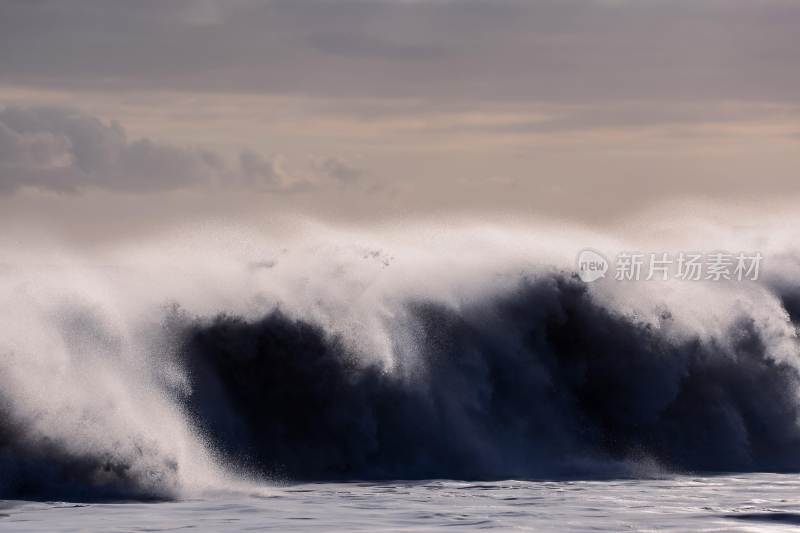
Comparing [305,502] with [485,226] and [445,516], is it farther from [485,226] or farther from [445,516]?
[485,226]

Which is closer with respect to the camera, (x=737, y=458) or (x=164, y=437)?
(x=164, y=437)

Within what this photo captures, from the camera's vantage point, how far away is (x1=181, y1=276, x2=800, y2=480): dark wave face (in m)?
23.4

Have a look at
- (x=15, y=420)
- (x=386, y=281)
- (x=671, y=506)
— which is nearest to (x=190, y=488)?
(x=15, y=420)

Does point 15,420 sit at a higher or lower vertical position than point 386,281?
lower

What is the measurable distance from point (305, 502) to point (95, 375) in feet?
14.1

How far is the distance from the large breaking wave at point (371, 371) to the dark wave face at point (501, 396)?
0.13 ft

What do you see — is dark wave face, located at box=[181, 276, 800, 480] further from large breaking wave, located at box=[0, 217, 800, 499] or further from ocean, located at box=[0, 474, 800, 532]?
ocean, located at box=[0, 474, 800, 532]

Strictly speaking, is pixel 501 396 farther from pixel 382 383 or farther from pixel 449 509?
pixel 449 509

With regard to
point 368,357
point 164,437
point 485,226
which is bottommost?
point 164,437

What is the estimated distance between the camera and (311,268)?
27047mm

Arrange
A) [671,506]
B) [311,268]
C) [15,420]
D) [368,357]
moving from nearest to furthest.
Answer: [671,506]
[15,420]
[368,357]
[311,268]

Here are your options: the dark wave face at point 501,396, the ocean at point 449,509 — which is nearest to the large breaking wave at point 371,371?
the dark wave face at point 501,396

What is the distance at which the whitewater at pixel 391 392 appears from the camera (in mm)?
19250

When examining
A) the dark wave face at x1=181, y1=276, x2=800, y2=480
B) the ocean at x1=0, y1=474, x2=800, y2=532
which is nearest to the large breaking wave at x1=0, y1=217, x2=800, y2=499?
the dark wave face at x1=181, y1=276, x2=800, y2=480
